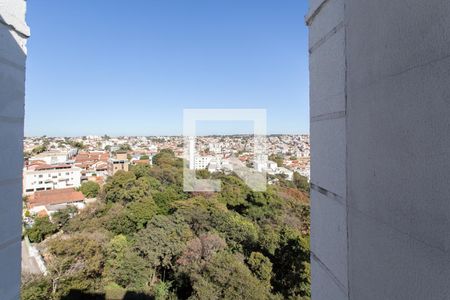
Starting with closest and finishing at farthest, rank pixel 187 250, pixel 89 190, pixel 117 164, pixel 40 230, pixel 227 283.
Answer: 1. pixel 227 283
2. pixel 187 250
3. pixel 40 230
4. pixel 89 190
5. pixel 117 164

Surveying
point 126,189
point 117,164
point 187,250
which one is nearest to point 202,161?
point 126,189

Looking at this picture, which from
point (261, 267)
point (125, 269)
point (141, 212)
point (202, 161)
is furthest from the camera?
point (202, 161)

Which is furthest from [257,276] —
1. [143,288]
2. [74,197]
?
[74,197]

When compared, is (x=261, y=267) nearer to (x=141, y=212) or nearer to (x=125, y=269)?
(x=125, y=269)

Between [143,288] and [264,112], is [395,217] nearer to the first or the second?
[264,112]

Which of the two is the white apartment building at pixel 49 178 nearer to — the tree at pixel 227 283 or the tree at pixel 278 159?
the tree at pixel 278 159

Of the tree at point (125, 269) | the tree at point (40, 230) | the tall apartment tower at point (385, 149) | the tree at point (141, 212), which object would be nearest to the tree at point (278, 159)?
the tree at point (141, 212)
